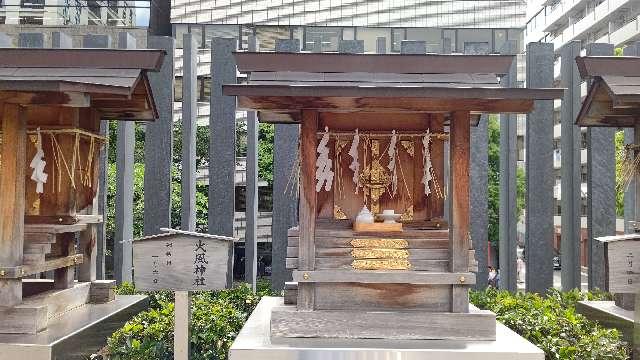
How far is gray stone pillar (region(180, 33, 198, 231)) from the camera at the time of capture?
424 inches

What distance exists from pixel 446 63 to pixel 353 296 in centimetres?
326

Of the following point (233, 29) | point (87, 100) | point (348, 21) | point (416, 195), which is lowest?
point (416, 195)

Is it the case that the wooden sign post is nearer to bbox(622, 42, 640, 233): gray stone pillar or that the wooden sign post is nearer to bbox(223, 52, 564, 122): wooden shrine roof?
bbox(223, 52, 564, 122): wooden shrine roof

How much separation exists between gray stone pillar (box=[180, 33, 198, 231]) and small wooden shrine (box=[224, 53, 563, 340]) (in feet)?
10.8

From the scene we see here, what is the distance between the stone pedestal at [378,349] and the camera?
22.0 feet

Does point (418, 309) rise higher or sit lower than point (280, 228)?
lower

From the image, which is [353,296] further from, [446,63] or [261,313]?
[446,63]

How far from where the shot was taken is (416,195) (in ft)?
28.7

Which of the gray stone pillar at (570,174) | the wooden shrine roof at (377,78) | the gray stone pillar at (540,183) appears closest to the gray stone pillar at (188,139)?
the wooden shrine roof at (377,78)

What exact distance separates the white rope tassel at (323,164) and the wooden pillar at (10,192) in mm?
3719

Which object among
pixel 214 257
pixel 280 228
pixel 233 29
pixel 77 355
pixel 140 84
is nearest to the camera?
pixel 214 257

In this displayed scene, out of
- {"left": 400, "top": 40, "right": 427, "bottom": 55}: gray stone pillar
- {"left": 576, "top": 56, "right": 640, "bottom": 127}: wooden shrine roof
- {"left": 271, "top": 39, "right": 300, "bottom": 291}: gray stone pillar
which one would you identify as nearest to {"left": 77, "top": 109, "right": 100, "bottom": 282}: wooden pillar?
{"left": 271, "top": 39, "right": 300, "bottom": 291}: gray stone pillar

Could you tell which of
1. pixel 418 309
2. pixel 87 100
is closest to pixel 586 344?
pixel 418 309

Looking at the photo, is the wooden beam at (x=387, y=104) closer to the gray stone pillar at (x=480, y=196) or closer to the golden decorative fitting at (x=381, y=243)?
the golden decorative fitting at (x=381, y=243)
